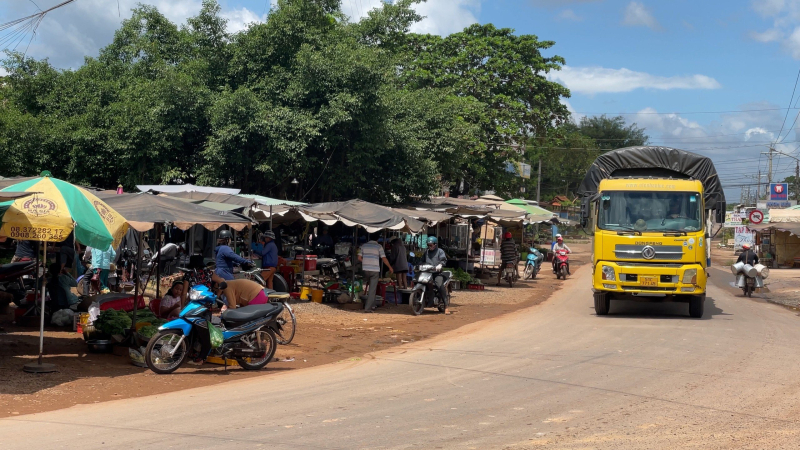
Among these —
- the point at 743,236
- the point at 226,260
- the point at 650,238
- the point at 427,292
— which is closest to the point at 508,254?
the point at 427,292

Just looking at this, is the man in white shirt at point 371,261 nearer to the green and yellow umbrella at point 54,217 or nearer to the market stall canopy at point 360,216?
the market stall canopy at point 360,216

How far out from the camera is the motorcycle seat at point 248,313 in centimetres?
988

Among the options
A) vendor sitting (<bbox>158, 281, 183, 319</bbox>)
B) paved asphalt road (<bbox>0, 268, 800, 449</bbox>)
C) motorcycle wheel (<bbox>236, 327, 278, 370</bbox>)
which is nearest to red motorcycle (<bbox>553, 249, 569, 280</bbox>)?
paved asphalt road (<bbox>0, 268, 800, 449</bbox>)

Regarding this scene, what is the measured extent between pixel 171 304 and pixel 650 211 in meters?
10.2

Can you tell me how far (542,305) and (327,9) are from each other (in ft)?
43.7

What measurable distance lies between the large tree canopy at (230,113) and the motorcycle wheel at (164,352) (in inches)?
491

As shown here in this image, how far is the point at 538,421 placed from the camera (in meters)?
6.96

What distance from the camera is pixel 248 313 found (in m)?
9.96

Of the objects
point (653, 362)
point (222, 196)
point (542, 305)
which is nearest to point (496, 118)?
point (542, 305)

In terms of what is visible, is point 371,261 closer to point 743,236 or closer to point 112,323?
point 112,323

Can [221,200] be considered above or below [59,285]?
above

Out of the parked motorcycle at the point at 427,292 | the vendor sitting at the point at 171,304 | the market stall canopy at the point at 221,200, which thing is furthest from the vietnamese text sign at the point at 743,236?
the vendor sitting at the point at 171,304

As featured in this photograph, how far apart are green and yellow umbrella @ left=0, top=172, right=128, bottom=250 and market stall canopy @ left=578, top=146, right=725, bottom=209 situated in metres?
11.9

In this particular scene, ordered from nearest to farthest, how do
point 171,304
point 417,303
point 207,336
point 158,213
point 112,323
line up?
point 207,336 < point 158,213 < point 112,323 < point 171,304 < point 417,303
